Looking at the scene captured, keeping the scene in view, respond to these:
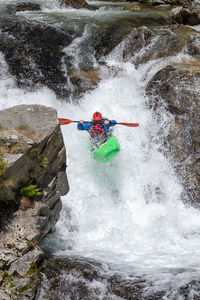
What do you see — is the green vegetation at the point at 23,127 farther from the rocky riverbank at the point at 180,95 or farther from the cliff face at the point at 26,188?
the rocky riverbank at the point at 180,95

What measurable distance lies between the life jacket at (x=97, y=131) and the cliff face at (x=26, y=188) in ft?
8.23

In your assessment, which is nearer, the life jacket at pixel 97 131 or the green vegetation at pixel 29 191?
the green vegetation at pixel 29 191

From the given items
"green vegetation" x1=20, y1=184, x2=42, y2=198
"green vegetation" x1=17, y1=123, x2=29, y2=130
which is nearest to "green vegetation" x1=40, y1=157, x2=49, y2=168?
"green vegetation" x1=20, y1=184, x2=42, y2=198

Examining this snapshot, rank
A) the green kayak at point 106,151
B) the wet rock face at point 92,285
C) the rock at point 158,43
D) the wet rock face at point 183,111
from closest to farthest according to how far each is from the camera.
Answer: the wet rock face at point 92,285, the wet rock face at point 183,111, the green kayak at point 106,151, the rock at point 158,43

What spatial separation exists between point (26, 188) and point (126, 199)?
124 inches

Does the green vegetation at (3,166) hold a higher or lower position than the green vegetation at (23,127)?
lower

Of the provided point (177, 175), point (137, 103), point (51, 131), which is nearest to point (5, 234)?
point (51, 131)

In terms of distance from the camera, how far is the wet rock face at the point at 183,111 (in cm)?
709

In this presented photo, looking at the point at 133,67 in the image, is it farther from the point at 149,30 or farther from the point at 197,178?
the point at 197,178

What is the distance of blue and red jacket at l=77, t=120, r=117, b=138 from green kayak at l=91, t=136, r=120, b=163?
364 millimetres

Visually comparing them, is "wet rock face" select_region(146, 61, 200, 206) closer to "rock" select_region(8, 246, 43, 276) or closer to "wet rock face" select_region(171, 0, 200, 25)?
"rock" select_region(8, 246, 43, 276)

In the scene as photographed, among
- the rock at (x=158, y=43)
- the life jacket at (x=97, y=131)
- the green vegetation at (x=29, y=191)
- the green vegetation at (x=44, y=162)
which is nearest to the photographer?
the green vegetation at (x=29, y=191)

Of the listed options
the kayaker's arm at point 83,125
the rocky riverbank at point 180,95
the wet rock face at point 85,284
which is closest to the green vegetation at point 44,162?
the wet rock face at point 85,284

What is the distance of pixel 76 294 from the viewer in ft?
12.8
